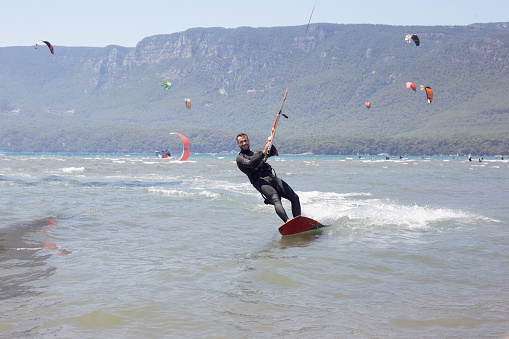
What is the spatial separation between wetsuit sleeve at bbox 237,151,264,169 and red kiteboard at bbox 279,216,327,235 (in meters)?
1.30

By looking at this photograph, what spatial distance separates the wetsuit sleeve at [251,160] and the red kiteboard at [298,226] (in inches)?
51.1

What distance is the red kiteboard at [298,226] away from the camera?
9.66 meters

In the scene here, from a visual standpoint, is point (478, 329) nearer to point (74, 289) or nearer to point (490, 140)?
point (74, 289)

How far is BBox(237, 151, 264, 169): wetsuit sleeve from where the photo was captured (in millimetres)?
9414

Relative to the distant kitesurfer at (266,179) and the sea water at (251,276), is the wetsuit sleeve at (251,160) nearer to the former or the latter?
the distant kitesurfer at (266,179)

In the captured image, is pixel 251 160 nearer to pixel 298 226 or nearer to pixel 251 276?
pixel 298 226

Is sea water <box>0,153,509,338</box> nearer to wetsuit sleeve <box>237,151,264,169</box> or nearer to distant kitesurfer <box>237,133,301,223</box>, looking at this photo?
distant kitesurfer <box>237,133,301,223</box>

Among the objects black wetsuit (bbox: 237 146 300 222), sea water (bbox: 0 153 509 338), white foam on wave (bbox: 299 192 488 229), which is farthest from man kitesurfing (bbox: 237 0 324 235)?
white foam on wave (bbox: 299 192 488 229)

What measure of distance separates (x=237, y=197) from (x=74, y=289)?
39.7ft

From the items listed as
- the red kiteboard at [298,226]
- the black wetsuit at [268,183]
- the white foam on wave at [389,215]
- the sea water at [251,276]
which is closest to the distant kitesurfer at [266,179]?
the black wetsuit at [268,183]

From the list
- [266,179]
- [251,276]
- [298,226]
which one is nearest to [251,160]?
[266,179]

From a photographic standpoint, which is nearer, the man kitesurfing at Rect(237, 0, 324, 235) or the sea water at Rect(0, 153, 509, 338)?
the sea water at Rect(0, 153, 509, 338)

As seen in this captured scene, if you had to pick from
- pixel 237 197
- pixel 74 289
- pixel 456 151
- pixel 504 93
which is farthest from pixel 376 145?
pixel 74 289

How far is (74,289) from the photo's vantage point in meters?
5.84
